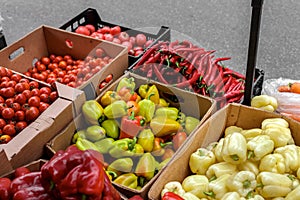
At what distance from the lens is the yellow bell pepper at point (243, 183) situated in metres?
1.65

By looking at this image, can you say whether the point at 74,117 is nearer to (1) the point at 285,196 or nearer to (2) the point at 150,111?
(2) the point at 150,111

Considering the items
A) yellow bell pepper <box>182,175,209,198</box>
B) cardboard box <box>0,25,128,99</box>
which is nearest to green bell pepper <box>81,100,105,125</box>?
cardboard box <box>0,25,128,99</box>

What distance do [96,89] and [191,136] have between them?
0.64 metres

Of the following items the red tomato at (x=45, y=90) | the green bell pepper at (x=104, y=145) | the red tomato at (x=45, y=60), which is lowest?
the green bell pepper at (x=104, y=145)

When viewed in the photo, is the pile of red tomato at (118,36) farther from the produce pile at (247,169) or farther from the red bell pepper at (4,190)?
the red bell pepper at (4,190)

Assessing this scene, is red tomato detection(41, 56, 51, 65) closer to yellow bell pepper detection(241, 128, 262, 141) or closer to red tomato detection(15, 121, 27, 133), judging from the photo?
red tomato detection(15, 121, 27, 133)

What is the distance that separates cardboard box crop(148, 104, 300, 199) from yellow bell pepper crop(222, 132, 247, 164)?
0.59 ft

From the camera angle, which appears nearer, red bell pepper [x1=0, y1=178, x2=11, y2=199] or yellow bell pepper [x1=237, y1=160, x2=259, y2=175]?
red bell pepper [x1=0, y1=178, x2=11, y2=199]

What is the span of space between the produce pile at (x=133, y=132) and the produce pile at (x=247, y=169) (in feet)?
0.54

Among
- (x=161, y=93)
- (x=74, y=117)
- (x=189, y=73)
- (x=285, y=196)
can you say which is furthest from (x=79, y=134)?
(x=285, y=196)

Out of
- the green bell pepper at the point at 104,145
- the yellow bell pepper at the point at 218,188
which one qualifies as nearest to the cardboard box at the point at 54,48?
the green bell pepper at the point at 104,145

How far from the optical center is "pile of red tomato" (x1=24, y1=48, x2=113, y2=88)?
2541mm

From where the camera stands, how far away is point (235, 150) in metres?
1.73

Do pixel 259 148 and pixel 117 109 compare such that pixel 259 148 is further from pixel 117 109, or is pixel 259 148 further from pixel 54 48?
pixel 54 48
